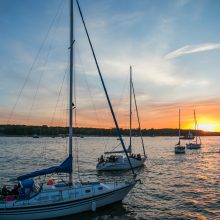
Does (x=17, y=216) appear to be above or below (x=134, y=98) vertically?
below

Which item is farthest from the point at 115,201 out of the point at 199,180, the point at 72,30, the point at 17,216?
the point at 199,180

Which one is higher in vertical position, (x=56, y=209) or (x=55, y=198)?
(x=55, y=198)

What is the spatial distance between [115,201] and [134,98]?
31.4 meters

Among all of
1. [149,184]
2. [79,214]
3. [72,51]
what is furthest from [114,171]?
[72,51]

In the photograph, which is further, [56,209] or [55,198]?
[55,198]

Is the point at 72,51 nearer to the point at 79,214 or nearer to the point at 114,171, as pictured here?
the point at 79,214

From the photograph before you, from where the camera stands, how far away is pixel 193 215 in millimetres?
23391

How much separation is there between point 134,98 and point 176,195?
2609cm

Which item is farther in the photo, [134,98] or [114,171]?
[134,98]

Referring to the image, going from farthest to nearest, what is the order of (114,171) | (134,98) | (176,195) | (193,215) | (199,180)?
(134,98), (114,171), (199,180), (176,195), (193,215)

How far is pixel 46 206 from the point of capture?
20.4m

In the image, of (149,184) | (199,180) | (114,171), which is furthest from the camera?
(114,171)

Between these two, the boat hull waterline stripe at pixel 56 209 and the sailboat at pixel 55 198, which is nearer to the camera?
the boat hull waterline stripe at pixel 56 209

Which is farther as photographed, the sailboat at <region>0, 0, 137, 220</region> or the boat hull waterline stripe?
the sailboat at <region>0, 0, 137, 220</region>
